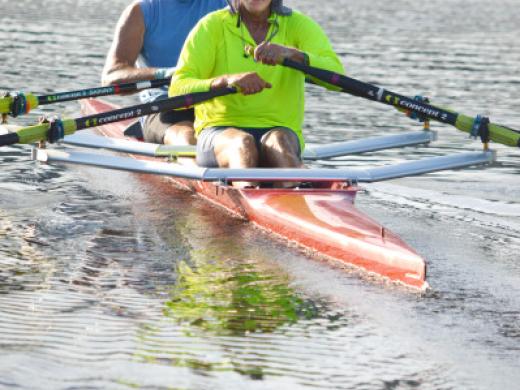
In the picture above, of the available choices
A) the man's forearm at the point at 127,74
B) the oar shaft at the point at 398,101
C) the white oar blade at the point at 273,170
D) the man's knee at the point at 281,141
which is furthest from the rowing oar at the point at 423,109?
the man's forearm at the point at 127,74

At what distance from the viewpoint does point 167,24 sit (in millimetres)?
10367

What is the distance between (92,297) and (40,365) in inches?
45.4

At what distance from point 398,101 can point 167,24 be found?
8.38 feet

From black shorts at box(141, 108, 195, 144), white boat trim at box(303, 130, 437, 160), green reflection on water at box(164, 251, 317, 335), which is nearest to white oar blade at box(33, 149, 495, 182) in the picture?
green reflection on water at box(164, 251, 317, 335)

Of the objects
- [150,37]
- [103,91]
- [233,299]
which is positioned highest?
[150,37]

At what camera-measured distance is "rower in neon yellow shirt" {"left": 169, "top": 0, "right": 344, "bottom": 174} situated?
330 inches

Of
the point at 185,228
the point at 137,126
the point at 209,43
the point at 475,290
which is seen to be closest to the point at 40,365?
the point at 475,290

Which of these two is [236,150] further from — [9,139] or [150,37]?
[150,37]

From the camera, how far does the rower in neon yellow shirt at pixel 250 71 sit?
8.38 meters

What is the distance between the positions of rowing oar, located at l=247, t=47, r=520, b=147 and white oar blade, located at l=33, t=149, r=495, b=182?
16 centimetres

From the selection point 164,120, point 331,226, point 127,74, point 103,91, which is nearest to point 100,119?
point 164,120

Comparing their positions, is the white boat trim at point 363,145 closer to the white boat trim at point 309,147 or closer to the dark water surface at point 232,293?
the white boat trim at point 309,147

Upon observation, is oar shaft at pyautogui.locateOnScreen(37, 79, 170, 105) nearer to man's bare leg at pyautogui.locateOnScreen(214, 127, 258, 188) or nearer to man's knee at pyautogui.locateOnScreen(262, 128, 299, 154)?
man's bare leg at pyautogui.locateOnScreen(214, 127, 258, 188)

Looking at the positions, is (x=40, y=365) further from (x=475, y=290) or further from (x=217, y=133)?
(x=217, y=133)
